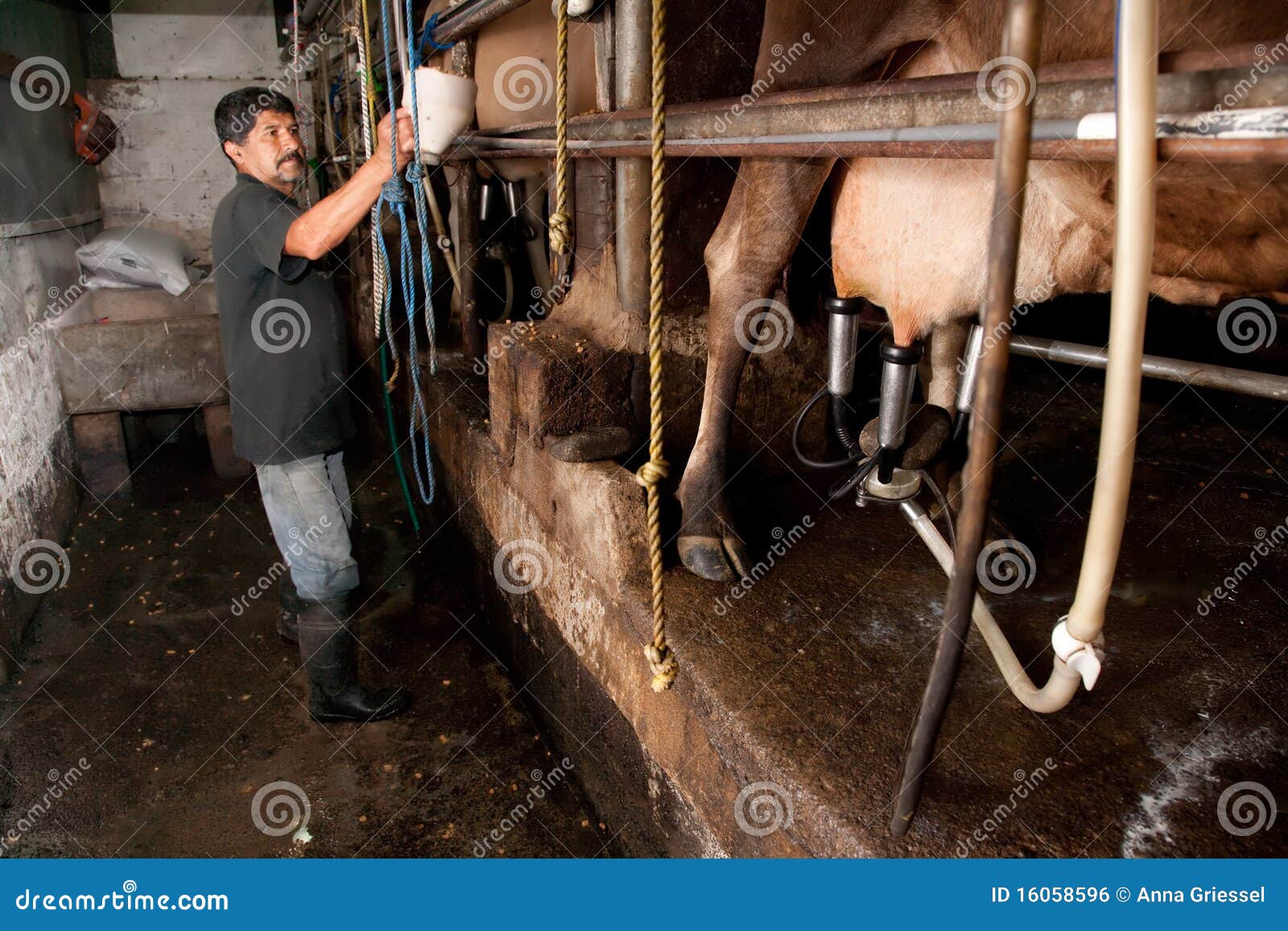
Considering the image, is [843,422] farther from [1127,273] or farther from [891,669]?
[1127,273]

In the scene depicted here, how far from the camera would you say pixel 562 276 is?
3418 millimetres

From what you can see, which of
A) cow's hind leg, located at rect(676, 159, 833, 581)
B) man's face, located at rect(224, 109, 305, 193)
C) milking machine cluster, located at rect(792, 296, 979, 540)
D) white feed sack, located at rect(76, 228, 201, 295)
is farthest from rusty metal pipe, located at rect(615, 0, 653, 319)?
white feed sack, located at rect(76, 228, 201, 295)

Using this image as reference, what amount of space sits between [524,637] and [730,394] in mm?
1452

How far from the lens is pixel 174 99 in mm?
7727

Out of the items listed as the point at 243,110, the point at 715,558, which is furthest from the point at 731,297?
the point at 243,110

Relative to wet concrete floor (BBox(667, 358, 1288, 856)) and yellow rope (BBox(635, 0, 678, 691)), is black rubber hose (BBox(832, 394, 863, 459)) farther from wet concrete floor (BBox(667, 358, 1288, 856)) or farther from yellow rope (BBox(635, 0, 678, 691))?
yellow rope (BBox(635, 0, 678, 691))

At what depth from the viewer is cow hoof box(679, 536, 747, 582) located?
7.90ft

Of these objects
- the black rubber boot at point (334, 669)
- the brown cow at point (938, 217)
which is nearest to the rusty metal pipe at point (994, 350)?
the brown cow at point (938, 217)

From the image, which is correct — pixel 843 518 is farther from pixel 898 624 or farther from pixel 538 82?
pixel 538 82

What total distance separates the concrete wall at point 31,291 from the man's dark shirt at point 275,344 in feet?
5.26

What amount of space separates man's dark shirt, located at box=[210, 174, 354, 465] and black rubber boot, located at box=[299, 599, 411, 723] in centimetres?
64

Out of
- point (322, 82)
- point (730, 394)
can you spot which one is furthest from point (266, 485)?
point (322, 82)

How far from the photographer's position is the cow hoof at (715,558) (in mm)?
2408

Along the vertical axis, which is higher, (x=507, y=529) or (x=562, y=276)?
(x=562, y=276)
